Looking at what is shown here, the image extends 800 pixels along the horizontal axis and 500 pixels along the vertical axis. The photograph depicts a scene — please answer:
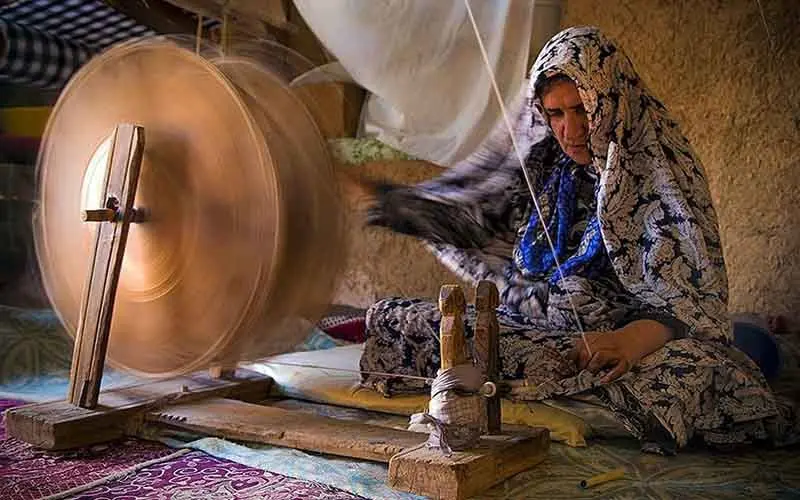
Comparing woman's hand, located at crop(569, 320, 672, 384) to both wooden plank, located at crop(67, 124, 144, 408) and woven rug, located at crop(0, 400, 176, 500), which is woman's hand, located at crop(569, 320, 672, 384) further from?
wooden plank, located at crop(67, 124, 144, 408)

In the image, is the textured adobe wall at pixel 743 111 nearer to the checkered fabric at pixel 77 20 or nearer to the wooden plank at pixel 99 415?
the wooden plank at pixel 99 415

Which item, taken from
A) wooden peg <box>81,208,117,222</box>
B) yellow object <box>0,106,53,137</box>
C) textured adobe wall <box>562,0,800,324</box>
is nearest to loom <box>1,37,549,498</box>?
wooden peg <box>81,208,117,222</box>

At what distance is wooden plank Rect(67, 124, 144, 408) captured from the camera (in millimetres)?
1997

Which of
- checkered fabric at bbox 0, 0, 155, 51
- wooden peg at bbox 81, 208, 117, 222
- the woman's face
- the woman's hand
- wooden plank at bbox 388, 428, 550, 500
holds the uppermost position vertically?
checkered fabric at bbox 0, 0, 155, 51

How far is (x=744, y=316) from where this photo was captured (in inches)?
107

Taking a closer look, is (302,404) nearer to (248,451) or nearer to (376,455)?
(248,451)

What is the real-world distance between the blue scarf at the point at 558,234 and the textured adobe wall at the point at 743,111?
0.77 m

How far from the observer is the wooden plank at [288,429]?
1.75 m

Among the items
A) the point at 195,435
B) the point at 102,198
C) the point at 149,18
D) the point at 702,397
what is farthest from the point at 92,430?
the point at 149,18

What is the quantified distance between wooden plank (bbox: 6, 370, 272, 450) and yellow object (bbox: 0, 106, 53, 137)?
1.93 m

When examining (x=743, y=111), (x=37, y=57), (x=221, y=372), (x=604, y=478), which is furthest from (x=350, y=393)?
(x=37, y=57)

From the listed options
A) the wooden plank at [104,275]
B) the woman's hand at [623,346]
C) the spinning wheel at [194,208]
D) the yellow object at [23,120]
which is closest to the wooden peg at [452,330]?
the woman's hand at [623,346]

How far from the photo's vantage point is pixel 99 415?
1.97 m

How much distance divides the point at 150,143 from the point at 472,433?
1112 millimetres
